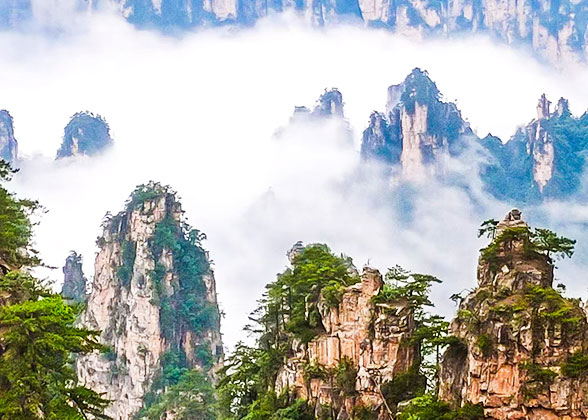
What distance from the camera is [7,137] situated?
92.4 m

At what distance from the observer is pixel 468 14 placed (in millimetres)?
122500

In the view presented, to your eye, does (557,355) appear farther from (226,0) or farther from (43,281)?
(226,0)

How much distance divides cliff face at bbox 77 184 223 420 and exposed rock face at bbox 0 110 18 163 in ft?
138

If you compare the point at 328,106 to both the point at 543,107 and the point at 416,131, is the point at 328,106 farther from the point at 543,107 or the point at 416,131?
the point at 543,107

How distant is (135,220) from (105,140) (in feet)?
121

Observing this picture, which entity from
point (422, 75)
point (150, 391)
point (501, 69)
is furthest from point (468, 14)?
point (150, 391)

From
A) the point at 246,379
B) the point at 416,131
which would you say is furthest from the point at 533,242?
the point at 416,131

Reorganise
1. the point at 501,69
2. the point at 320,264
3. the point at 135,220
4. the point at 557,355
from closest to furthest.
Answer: the point at 557,355 < the point at 320,264 < the point at 135,220 < the point at 501,69

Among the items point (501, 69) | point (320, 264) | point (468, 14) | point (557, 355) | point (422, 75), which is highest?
point (468, 14)

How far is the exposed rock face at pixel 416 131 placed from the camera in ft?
298

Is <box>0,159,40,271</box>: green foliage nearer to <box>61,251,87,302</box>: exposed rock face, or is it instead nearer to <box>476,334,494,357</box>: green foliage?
<box>476,334,494,357</box>: green foliage

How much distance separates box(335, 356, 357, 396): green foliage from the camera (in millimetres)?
25017

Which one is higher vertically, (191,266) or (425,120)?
(425,120)

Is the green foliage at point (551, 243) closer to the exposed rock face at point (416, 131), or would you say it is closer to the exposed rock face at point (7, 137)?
the exposed rock face at point (416, 131)
